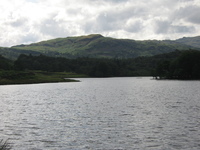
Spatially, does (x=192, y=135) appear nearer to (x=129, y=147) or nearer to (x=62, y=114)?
(x=129, y=147)

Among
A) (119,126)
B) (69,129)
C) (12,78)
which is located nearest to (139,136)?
(119,126)

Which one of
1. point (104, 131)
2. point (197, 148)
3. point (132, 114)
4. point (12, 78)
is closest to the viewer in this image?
point (197, 148)

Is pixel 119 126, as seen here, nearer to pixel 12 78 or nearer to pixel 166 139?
pixel 166 139

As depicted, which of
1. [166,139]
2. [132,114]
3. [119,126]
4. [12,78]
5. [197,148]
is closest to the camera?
[197,148]

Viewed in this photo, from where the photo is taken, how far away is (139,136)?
34250 mm

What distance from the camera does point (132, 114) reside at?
51531 mm

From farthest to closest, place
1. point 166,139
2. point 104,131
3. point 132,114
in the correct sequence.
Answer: point 132,114
point 104,131
point 166,139

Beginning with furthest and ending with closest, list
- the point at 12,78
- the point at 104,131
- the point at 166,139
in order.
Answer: the point at 12,78
the point at 104,131
the point at 166,139

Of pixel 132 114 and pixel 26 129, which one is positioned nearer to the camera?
pixel 26 129

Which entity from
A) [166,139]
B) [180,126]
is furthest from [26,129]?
[180,126]

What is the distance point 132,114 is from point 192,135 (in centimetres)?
1849

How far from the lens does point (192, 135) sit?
33.9m

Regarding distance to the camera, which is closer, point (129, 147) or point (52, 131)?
point (129, 147)

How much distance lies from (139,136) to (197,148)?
7.87 m
